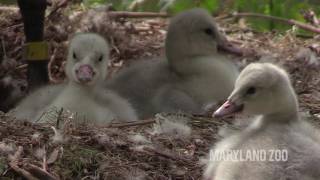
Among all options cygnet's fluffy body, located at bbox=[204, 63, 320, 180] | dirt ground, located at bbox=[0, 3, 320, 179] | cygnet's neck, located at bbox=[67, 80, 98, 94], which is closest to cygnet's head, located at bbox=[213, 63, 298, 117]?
cygnet's fluffy body, located at bbox=[204, 63, 320, 180]

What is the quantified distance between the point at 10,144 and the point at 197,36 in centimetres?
160

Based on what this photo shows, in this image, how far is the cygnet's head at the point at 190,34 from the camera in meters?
5.32

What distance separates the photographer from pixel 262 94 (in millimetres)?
3777

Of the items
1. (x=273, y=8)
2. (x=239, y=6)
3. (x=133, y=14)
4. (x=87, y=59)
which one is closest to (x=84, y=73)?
(x=87, y=59)

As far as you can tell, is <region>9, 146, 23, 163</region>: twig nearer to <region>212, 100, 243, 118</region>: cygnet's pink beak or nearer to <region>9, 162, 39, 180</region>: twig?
<region>9, 162, 39, 180</region>: twig

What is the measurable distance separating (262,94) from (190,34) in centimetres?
163

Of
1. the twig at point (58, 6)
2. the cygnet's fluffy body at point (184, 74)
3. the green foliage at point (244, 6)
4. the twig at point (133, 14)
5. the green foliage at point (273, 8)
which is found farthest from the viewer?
the twig at point (133, 14)

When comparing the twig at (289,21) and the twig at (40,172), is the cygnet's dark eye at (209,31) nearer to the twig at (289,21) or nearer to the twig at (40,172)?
the twig at (289,21)

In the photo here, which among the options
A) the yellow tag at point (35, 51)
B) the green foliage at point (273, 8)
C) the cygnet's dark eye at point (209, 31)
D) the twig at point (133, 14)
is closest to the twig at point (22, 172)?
the yellow tag at point (35, 51)

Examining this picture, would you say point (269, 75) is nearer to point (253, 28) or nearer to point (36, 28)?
point (36, 28)

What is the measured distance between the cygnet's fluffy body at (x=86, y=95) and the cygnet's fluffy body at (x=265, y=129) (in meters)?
1.00

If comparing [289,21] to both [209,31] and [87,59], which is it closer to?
[209,31]

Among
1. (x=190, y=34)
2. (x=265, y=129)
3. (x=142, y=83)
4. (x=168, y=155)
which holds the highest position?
(x=190, y=34)

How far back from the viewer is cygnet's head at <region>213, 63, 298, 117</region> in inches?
148
